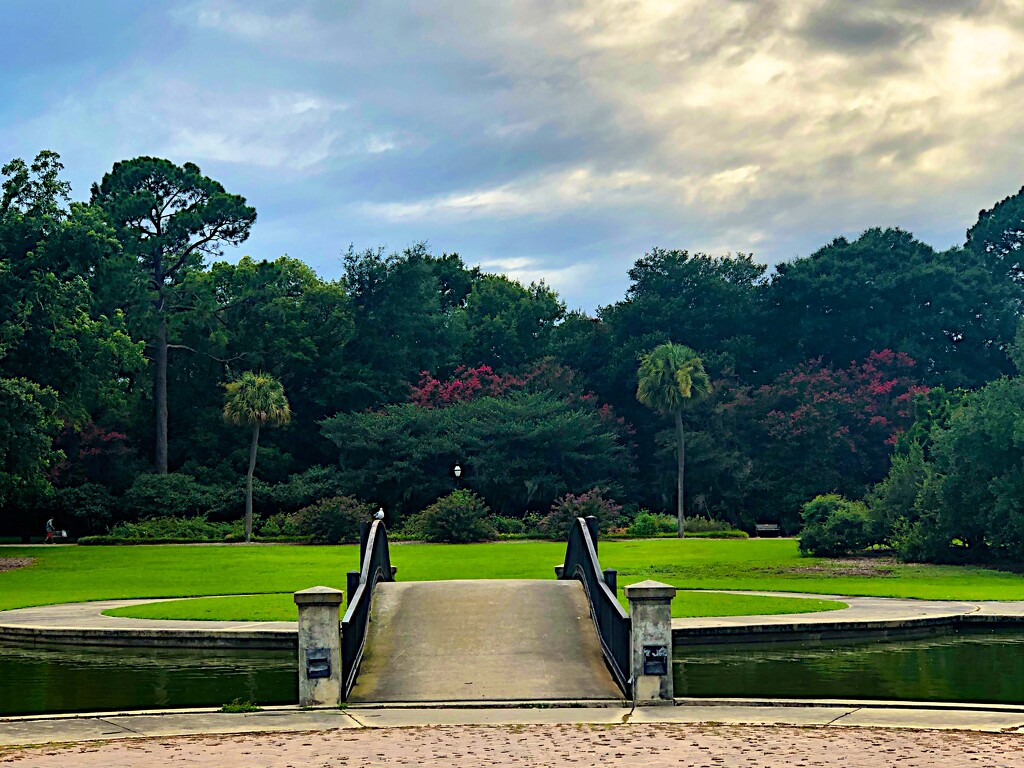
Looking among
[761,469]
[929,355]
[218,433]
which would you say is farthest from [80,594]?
[929,355]

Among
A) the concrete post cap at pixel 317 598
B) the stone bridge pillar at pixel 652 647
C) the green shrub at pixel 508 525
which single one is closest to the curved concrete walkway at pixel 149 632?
the concrete post cap at pixel 317 598

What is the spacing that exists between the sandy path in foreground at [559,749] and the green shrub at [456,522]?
32.9 meters

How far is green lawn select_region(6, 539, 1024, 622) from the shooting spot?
27438 mm

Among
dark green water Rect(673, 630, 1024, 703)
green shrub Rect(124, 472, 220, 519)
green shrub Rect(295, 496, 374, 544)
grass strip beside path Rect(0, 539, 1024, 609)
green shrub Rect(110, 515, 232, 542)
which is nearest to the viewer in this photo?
dark green water Rect(673, 630, 1024, 703)

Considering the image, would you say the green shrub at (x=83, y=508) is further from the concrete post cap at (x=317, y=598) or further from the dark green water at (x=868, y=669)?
the concrete post cap at (x=317, y=598)

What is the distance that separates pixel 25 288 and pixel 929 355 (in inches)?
1774

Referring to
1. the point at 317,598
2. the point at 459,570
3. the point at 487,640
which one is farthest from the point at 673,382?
the point at 317,598

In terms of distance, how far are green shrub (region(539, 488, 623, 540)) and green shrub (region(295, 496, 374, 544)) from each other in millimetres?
7001

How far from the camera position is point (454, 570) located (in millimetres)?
30234

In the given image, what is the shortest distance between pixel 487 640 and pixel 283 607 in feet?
24.7

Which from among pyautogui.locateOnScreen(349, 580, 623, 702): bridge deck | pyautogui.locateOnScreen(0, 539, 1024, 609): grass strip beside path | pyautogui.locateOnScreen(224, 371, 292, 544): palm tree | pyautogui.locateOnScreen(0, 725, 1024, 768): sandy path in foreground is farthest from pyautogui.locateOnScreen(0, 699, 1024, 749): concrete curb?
pyautogui.locateOnScreen(224, 371, 292, 544): palm tree

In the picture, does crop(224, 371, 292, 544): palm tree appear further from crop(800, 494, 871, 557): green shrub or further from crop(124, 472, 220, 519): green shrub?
crop(800, 494, 871, 557): green shrub

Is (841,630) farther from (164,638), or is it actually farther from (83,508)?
(83,508)

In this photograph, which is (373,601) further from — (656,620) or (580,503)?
(580,503)
